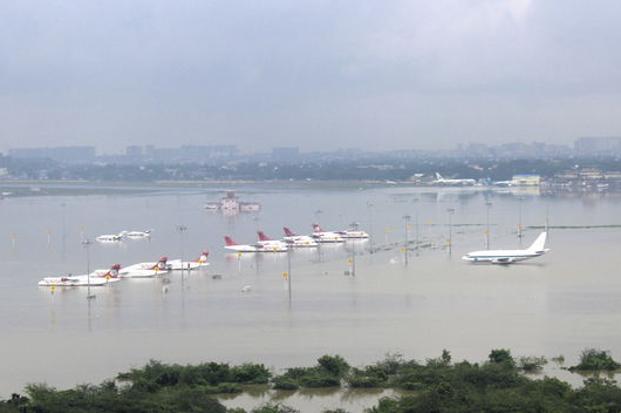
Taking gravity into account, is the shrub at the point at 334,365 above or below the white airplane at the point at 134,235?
above

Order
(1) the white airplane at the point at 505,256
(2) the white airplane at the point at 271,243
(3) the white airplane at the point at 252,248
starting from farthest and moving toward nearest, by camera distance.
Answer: (2) the white airplane at the point at 271,243
(3) the white airplane at the point at 252,248
(1) the white airplane at the point at 505,256

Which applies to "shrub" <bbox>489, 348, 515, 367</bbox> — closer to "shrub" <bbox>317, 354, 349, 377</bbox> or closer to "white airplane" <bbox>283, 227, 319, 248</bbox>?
"shrub" <bbox>317, 354, 349, 377</bbox>

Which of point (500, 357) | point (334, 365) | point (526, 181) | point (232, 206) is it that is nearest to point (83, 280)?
point (334, 365)

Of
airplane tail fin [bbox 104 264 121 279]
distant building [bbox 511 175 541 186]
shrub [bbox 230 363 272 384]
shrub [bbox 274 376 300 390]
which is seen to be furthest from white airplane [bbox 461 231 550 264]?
distant building [bbox 511 175 541 186]

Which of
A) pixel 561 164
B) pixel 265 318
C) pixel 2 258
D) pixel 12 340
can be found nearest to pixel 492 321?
pixel 265 318

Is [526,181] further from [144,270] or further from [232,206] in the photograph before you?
[144,270]

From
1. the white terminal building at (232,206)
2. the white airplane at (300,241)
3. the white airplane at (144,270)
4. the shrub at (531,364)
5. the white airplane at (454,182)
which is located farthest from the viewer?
the white airplane at (454,182)

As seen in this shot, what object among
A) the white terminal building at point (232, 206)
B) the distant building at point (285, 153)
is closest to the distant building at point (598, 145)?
the distant building at point (285, 153)

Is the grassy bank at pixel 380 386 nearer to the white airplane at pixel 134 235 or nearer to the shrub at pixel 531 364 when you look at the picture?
the shrub at pixel 531 364
